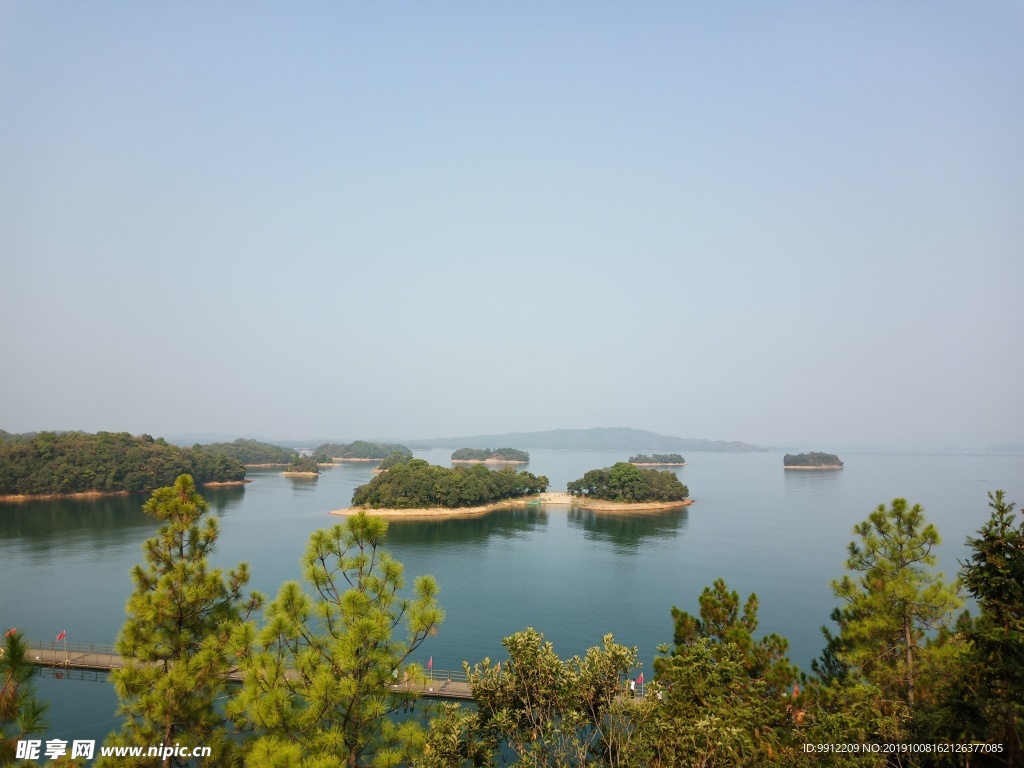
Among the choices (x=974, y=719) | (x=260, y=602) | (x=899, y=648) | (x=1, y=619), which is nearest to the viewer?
(x=974, y=719)

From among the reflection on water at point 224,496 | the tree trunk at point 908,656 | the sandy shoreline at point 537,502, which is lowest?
the reflection on water at point 224,496

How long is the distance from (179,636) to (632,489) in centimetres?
5891

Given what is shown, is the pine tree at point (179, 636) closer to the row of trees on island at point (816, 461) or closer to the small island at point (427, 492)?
the small island at point (427, 492)

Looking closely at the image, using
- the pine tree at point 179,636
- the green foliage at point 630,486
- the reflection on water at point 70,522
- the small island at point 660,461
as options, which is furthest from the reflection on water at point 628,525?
the small island at point 660,461

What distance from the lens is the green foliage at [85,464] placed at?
5975cm

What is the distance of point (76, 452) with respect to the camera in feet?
213

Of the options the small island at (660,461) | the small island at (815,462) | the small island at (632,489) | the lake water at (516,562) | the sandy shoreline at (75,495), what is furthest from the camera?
the small island at (660,461)

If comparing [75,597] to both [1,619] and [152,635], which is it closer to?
[1,619]

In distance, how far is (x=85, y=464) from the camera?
63.9 m

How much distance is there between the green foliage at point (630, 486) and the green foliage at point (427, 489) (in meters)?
10.9

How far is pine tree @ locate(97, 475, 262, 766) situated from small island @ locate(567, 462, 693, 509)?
56526 millimetres

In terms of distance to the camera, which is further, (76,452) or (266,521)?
(76,452)

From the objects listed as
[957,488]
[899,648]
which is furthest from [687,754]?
[957,488]

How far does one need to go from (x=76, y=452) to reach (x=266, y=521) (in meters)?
28.5
